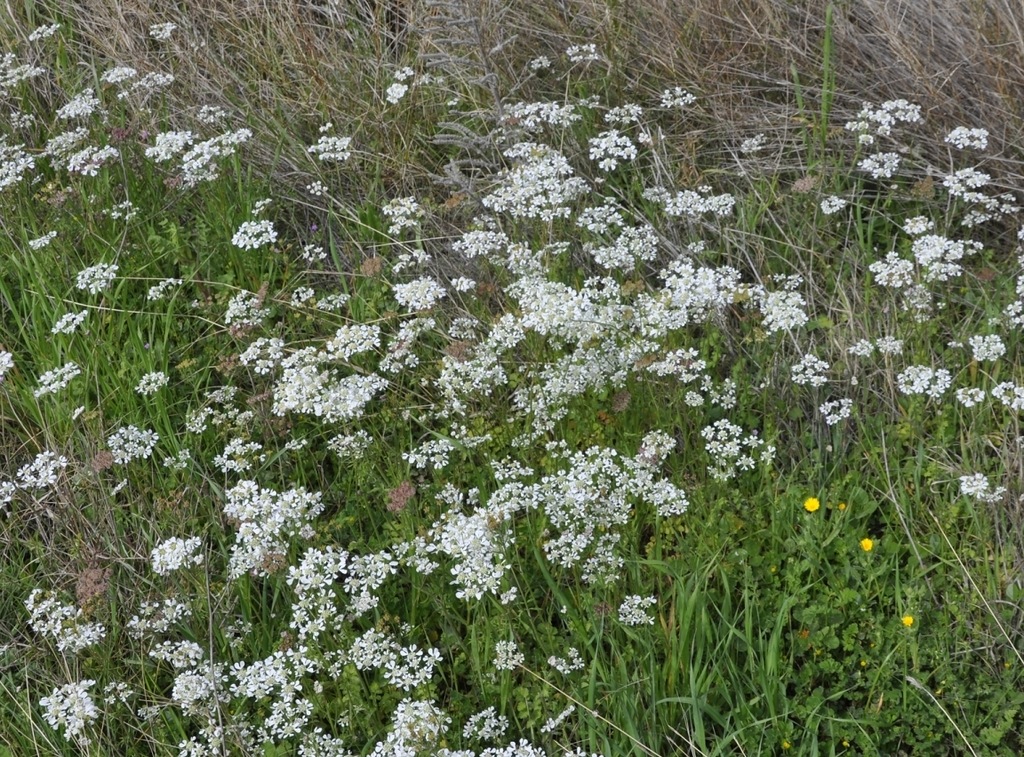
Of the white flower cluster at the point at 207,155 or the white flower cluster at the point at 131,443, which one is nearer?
the white flower cluster at the point at 131,443

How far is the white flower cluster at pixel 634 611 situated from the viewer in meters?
2.41

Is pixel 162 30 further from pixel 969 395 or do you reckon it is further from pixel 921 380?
pixel 969 395

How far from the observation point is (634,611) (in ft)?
7.93

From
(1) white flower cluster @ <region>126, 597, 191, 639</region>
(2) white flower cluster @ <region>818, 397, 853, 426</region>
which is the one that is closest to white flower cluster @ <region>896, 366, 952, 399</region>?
(2) white flower cluster @ <region>818, 397, 853, 426</region>

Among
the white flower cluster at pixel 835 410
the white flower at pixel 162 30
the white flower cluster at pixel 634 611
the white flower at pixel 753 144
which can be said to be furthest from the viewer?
the white flower at pixel 162 30

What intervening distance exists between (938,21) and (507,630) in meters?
2.79

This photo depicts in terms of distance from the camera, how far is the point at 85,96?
392cm

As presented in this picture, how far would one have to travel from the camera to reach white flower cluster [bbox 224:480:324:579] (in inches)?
89.9

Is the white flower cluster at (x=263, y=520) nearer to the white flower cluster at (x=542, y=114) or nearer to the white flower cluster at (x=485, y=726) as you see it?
the white flower cluster at (x=485, y=726)

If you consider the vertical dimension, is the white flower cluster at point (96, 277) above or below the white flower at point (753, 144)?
above

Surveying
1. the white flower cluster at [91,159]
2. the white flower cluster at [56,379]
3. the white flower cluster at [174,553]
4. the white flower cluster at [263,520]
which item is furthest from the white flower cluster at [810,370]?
the white flower cluster at [91,159]

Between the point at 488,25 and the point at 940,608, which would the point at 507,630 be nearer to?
the point at 940,608

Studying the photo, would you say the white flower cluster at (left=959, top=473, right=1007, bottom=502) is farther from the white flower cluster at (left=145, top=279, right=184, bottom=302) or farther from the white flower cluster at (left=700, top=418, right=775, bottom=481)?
the white flower cluster at (left=145, top=279, right=184, bottom=302)

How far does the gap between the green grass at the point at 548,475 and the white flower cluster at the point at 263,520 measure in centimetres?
4
